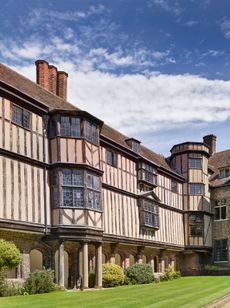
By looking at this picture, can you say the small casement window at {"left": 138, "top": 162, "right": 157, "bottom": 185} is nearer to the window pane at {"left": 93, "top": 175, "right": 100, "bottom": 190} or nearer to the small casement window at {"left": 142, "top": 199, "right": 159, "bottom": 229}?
the small casement window at {"left": 142, "top": 199, "right": 159, "bottom": 229}

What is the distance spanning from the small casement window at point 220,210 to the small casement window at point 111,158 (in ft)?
52.0

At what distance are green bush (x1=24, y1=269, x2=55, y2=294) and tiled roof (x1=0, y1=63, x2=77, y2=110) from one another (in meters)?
8.12

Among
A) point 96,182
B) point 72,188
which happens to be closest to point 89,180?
point 96,182

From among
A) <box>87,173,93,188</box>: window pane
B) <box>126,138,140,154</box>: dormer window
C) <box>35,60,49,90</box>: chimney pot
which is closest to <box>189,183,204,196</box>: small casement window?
<box>126,138,140,154</box>: dormer window

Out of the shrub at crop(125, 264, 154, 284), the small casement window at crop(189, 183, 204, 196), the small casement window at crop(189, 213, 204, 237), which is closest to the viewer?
the shrub at crop(125, 264, 154, 284)

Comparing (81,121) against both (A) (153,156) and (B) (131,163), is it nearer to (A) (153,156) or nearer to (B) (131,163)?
(B) (131,163)

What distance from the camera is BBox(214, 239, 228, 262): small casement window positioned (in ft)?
Answer: 132

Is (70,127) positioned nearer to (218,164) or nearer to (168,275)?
(168,275)

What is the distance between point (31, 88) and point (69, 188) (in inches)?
238

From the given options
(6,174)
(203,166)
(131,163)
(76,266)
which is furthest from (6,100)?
(203,166)

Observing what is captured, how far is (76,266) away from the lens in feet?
82.1

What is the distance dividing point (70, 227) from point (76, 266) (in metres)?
3.67

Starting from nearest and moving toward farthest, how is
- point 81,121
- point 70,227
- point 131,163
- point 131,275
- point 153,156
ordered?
point 70,227 < point 81,121 < point 131,275 < point 131,163 < point 153,156

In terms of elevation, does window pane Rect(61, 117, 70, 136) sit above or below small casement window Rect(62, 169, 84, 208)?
above
